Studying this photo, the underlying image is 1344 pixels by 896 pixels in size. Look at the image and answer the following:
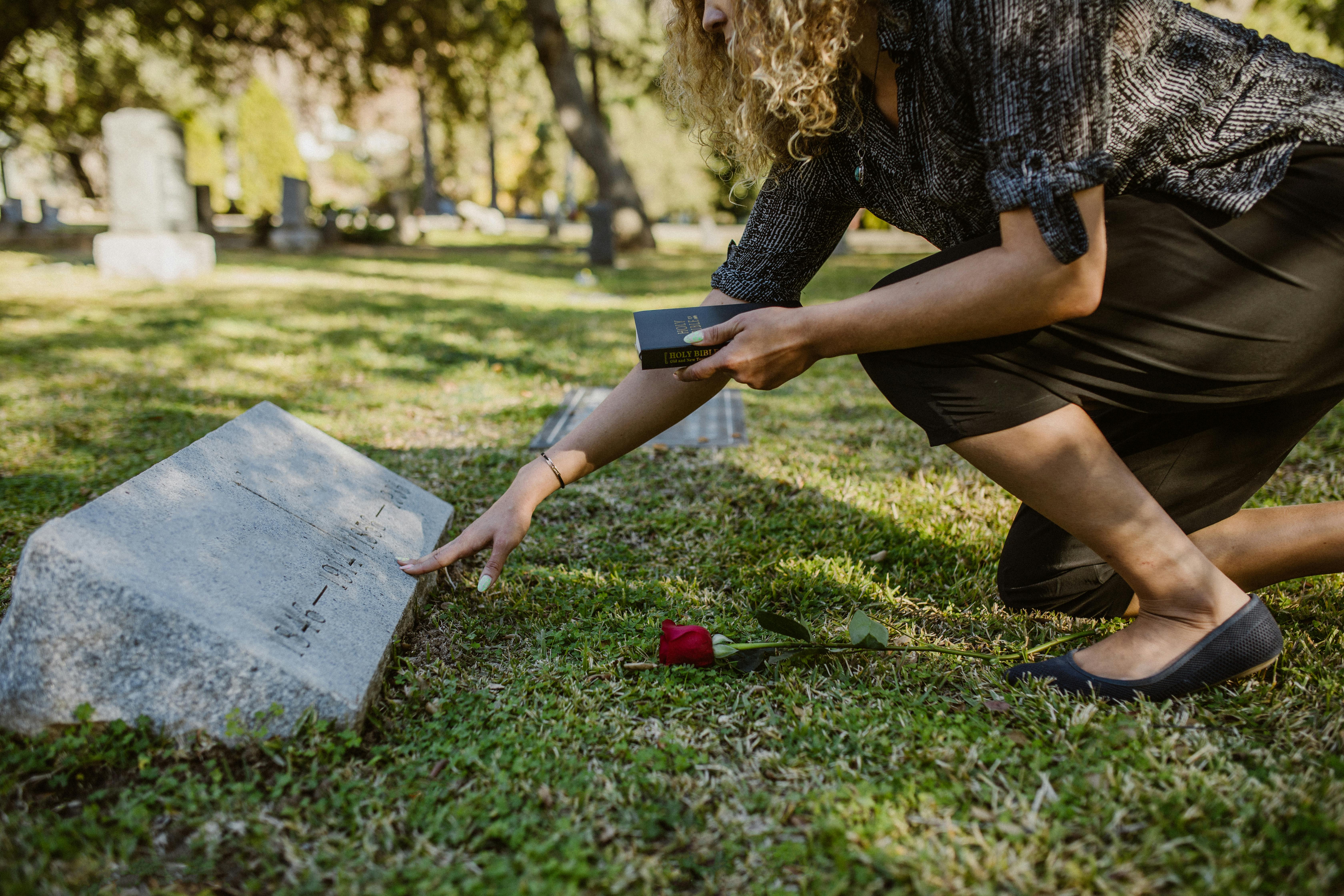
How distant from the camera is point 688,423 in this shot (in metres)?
3.99

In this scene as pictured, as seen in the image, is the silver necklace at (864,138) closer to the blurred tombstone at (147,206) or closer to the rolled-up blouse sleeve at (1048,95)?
the rolled-up blouse sleeve at (1048,95)

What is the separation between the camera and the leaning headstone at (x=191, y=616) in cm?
143

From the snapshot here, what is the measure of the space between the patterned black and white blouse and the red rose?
0.99 meters

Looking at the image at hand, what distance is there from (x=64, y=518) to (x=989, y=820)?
1.63 m

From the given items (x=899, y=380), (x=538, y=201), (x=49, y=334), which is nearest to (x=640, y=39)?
(x=49, y=334)

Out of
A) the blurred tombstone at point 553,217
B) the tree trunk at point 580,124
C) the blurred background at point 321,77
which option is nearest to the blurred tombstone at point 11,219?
the blurred background at point 321,77

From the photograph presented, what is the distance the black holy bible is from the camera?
1603 millimetres

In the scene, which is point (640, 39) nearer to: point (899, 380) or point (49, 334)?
point (49, 334)

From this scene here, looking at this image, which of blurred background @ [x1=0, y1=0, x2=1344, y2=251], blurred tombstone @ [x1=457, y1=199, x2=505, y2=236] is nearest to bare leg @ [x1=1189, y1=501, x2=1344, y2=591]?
blurred background @ [x1=0, y1=0, x2=1344, y2=251]

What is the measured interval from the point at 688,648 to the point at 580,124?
15226 mm

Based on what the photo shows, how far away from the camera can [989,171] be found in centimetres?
137

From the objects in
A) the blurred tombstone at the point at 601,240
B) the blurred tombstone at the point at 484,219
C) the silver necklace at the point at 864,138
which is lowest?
the silver necklace at the point at 864,138

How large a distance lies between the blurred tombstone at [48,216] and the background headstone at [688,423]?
16.7 m

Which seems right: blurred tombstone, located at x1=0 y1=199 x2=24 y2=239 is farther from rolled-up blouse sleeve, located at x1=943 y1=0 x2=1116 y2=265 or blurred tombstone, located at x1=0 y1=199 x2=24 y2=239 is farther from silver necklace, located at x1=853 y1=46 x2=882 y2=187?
rolled-up blouse sleeve, located at x1=943 y1=0 x2=1116 y2=265
